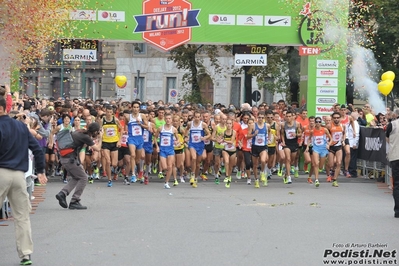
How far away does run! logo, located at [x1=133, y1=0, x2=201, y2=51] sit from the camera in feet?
91.9

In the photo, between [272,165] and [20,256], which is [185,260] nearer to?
[20,256]

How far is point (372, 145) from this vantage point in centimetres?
2366

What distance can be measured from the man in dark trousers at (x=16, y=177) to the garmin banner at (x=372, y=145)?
13.8 meters

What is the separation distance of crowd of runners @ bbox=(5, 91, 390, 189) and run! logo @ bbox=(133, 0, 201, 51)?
4.67 metres

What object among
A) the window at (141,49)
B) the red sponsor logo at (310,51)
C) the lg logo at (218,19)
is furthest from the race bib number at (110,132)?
the window at (141,49)

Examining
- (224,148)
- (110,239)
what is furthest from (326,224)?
(224,148)

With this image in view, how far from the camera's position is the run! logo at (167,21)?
91.9 ft

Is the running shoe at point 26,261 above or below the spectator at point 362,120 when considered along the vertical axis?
below

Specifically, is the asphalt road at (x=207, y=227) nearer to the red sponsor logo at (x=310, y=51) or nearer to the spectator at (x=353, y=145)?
the spectator at (x=353, y=145)

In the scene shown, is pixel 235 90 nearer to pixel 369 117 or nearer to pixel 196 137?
pixel 369 117

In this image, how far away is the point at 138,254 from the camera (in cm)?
1030

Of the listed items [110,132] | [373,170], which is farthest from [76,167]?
[373,170]

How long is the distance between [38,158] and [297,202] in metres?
8.13

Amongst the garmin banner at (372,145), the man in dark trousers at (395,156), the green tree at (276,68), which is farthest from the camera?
the green tree at (276,68)
